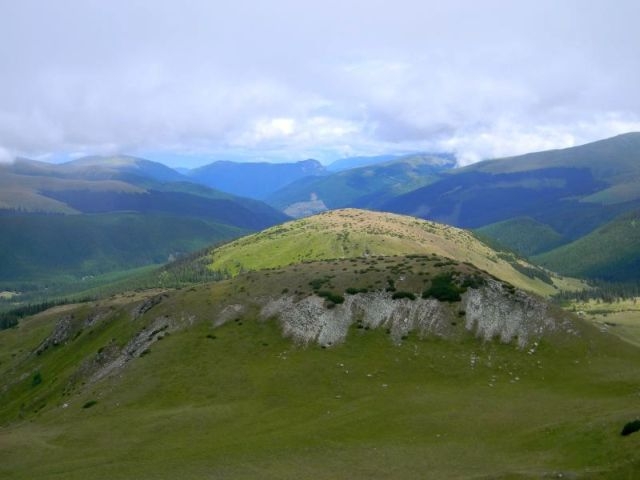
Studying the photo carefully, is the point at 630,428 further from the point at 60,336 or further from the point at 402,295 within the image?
the point at 60,336

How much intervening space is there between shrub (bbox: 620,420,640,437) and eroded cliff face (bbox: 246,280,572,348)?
36.1 metres

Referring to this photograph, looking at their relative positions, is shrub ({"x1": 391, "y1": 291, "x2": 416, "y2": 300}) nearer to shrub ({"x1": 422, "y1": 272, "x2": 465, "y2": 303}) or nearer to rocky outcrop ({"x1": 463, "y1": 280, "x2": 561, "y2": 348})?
shrub ({"x1": 422, "y1": 272, "x2": 465, "y2": 303})

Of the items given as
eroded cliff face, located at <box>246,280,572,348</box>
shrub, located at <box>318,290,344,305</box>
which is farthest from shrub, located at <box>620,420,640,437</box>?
shrub, located at <box>318,290,344,305</box>

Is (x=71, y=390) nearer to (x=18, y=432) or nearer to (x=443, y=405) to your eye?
(x=18, y=432)

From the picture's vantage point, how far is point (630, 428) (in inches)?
1576

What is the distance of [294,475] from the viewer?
1736 inches

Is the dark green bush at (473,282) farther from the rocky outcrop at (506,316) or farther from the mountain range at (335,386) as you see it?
the rocky outcrop at (506,316)

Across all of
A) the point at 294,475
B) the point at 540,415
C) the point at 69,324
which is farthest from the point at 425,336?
the point at 69,324

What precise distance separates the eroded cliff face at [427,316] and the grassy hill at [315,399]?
3.12 ft

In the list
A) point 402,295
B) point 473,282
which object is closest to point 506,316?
point 473,282

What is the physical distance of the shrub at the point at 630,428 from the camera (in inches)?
1565

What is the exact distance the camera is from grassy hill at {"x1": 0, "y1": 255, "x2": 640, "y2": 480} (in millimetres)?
45531

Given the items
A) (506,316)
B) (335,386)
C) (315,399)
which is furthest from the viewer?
(506,316)

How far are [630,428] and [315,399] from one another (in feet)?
113
